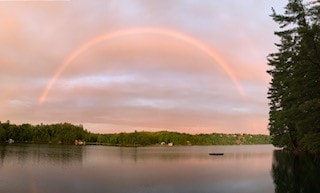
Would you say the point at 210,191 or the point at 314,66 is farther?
the point at 314,66

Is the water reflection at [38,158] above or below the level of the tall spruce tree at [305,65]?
below

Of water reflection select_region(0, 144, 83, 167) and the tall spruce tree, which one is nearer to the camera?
A: the tall spruce tree

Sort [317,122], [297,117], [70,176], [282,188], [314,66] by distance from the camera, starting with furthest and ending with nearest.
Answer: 1. [70,176]
2. [297,117]
3. [317,122]
4. [314,66]
5. [282,188]

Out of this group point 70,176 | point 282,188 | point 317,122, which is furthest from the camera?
point 70,176

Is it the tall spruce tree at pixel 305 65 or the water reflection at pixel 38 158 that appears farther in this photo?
the water reflection at pixel 38 158

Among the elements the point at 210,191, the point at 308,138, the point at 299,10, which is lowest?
the point at 210,191

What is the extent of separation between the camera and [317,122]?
1501 inches

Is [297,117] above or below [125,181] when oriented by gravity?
above

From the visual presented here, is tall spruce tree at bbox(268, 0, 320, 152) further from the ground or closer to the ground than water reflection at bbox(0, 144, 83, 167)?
further from the ground

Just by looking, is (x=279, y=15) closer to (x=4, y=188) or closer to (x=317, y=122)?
(x=317, y=122)

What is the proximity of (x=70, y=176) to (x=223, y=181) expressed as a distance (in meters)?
18.1

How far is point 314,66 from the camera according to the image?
35.8m

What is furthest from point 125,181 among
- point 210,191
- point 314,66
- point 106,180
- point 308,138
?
point 314,66

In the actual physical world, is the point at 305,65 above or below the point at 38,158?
above
